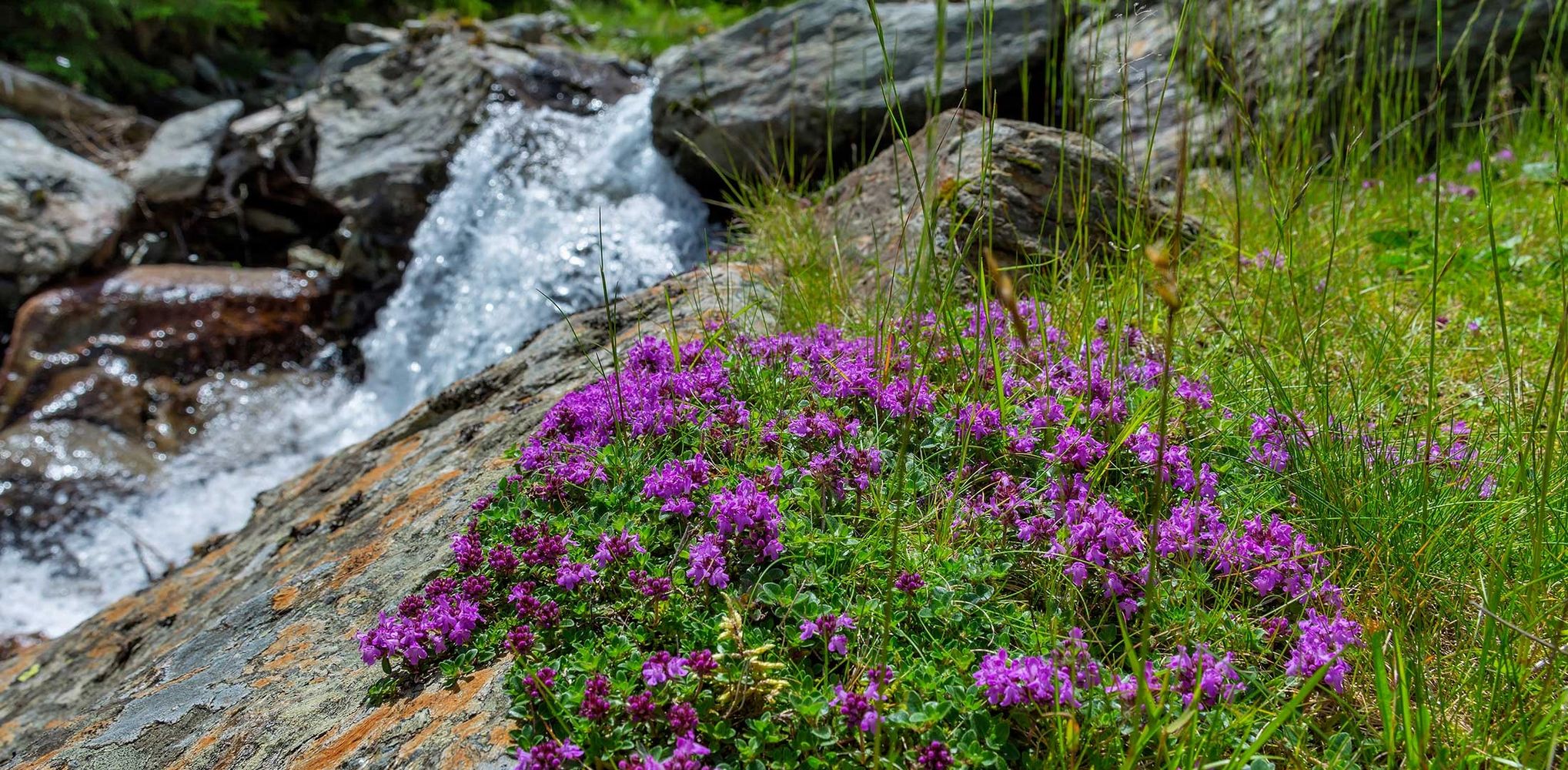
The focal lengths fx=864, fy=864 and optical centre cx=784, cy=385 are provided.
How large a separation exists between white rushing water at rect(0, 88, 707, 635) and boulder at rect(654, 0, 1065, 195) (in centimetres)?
62

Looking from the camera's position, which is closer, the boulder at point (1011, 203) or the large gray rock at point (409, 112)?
the boulder at point (1011, 203)

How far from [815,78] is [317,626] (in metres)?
5.78

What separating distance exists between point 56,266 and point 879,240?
25.5 feet

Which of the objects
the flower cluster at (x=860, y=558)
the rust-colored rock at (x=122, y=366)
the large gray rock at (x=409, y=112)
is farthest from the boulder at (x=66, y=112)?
the flower cluster at (x=860, y=558)

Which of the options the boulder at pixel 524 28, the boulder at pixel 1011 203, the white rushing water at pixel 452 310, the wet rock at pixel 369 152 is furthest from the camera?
the boulder at pixel 524 28

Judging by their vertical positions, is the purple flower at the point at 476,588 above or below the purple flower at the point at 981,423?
below

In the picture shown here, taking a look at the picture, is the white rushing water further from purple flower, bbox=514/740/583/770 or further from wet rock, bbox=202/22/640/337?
purple flower, bbox=514/740/583/770

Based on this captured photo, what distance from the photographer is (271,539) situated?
325cm

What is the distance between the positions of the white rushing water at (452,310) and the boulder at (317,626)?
2.35 m

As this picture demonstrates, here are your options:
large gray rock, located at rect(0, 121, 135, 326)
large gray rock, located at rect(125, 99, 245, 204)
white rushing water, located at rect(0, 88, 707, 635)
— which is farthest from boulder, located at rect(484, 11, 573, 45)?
large gray rock, located at rect(0, 121, 135, 326)

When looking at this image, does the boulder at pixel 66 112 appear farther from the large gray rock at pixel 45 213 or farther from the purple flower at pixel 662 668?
the purple flower at pixel 662 668

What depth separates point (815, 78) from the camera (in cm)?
688

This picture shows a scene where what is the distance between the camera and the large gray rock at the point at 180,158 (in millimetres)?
8539

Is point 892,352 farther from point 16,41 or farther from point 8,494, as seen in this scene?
point 16,41
